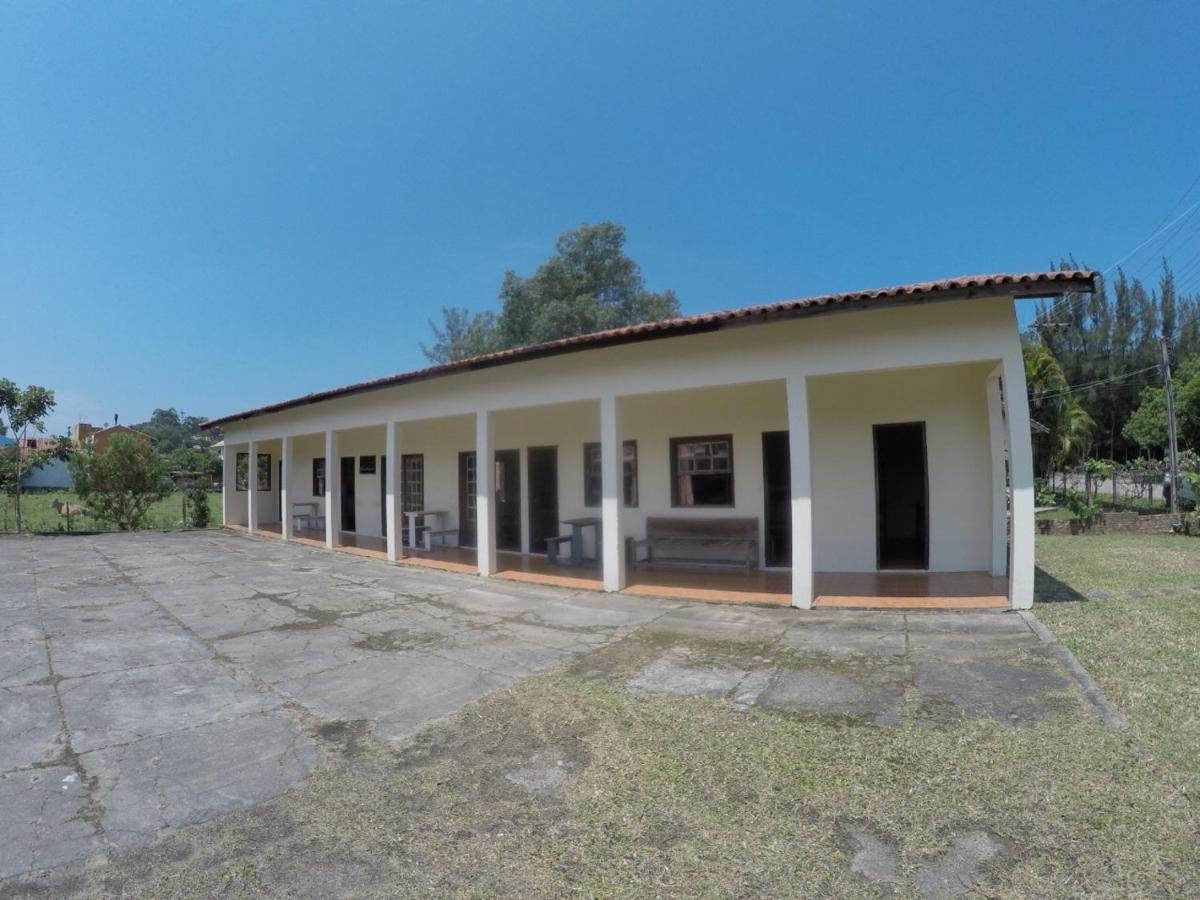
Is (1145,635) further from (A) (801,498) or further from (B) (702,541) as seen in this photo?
(B) (702,541)

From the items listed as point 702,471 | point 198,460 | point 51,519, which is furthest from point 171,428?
point 702,471

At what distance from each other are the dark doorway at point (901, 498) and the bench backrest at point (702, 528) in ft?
5.72

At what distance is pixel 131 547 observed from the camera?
13930 millimetres

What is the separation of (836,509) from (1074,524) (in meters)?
8.75

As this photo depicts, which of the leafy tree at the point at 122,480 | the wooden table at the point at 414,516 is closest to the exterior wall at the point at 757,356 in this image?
the wooden table at the point at 414,516

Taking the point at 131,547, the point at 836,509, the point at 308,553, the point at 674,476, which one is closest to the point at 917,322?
the point at 836,509

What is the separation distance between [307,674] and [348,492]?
12.6m

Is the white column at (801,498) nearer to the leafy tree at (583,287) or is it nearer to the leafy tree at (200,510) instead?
the leafy tree at (200,510)

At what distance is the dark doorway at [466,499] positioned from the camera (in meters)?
12.9

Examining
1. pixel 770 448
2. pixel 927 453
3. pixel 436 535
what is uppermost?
pixel 770 448

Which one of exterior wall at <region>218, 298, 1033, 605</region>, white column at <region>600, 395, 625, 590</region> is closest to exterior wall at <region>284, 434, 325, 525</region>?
exterior wall at <region>218, 298, 1033, 605</region>

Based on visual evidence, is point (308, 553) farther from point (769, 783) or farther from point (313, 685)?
point (769, 783)

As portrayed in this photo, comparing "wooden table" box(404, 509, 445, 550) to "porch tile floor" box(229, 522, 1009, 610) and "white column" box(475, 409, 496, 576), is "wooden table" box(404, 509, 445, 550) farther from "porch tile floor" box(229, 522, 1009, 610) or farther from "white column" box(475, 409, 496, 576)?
"white column" box(475, 409, 496, 576)

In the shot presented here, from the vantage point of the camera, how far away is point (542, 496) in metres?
11.6
